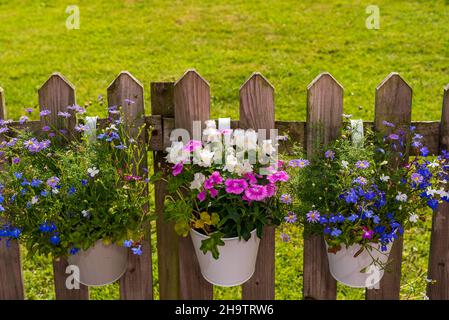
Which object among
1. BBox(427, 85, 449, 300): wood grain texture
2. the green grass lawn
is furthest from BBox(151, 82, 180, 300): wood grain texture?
the green grass lawn

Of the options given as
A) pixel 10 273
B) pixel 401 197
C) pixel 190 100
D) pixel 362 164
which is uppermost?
pixel 190 100

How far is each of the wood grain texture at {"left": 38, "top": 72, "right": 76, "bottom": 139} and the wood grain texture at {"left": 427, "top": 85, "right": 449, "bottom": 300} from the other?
158cm

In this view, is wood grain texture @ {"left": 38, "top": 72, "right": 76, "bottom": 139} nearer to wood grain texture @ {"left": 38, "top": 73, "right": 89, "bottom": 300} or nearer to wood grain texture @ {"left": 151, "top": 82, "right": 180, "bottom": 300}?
wood grain texture @ {"left": 38, "top": 73, "right": 89, "bottom": 300}

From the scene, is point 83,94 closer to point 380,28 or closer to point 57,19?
point 57,19

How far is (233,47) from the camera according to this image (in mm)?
7527

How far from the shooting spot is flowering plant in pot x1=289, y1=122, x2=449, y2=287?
248cm

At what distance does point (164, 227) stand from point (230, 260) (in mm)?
426

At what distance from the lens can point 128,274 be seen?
9.90 feet

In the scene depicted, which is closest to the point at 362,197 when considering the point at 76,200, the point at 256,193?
the point at 256,193

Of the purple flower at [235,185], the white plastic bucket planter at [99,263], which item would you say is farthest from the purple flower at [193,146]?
the white plastic bucket planter at [99,263]

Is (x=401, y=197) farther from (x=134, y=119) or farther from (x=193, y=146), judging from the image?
(x=134, y=119)

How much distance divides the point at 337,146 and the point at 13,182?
1323 millimetres

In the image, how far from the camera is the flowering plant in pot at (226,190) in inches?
96.2

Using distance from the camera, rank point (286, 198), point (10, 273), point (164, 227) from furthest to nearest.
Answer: point (10, 273) < point (164, 227) < point (286, 198)
